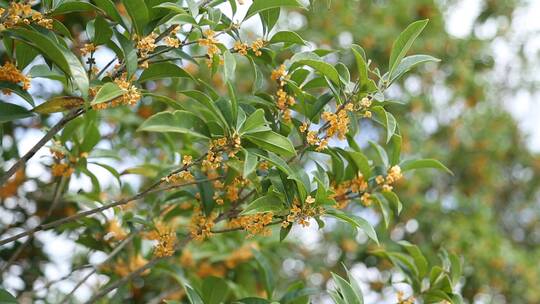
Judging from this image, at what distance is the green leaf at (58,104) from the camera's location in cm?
123

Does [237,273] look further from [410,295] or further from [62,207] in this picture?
[410,295]

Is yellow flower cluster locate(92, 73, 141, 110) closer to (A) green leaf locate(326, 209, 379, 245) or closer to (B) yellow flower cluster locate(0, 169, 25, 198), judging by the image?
(A) green leaf locate(326, 209, 379, 245)

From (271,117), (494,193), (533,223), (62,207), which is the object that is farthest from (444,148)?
(271,117)

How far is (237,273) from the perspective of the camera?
2479mm

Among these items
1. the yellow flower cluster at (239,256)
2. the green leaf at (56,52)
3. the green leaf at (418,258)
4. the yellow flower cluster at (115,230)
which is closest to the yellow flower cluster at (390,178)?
the green leaf at (418,258)

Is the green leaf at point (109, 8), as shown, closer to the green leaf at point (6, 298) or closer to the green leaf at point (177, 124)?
the green leaf at point (177, 124)

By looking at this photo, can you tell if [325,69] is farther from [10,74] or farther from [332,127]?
[10,74]

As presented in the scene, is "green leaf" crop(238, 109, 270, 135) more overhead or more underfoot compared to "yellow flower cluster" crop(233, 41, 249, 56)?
more underfoot

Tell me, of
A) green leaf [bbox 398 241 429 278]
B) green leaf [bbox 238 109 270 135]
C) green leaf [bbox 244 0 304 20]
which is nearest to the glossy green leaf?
green leaf [bbox 238 109 270 135]

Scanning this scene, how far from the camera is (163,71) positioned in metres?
1.25

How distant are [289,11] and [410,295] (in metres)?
2.78

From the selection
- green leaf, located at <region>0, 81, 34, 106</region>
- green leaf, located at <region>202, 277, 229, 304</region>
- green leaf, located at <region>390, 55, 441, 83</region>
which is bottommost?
green leaf, located at <region>202, 277, 229, 304</region>

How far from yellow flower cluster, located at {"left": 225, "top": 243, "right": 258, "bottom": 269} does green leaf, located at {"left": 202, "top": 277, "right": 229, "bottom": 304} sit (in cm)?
84

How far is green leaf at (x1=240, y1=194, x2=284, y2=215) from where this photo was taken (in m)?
1.16
